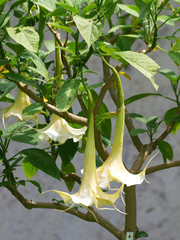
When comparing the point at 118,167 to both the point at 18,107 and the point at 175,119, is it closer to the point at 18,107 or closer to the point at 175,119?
the point at 18,107

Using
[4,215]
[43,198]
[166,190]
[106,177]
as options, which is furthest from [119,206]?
[106,177]

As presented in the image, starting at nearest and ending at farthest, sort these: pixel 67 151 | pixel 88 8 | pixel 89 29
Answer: pixel 89 29 → pixel 88 8 → pixel 67 151

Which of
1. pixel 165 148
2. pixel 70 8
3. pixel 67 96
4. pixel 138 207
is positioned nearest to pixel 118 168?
pixel 67 96

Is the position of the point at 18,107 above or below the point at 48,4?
below

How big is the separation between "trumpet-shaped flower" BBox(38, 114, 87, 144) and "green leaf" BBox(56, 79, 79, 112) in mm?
110

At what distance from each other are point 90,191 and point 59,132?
0.58ft

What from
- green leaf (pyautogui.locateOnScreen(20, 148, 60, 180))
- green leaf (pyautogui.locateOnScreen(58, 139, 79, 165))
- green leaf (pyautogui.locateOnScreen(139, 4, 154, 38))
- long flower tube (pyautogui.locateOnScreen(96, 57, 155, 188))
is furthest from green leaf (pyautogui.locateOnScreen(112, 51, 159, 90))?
green leaf (pyautogui.locateOnScreen(58, 139, 79, 165))

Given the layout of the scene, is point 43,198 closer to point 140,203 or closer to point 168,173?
point 140,203

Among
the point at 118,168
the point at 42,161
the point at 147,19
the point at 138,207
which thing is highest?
the point at 147,19

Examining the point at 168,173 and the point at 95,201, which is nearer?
the point at 95,201

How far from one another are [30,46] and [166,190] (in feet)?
3.94

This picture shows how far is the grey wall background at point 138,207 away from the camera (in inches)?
64.4

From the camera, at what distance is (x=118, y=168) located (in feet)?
1.80

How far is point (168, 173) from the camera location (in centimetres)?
165
